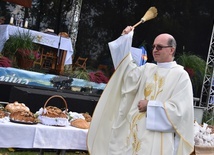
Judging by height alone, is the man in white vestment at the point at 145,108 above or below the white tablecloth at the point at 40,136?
above

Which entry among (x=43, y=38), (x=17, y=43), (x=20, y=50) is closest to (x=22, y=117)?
(x=20, y=50)

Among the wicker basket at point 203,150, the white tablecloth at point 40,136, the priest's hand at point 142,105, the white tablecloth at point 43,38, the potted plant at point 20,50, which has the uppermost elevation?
the white tablecloth at point 43,38

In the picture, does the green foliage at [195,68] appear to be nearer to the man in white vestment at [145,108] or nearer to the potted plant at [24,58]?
the potted plant at [24,58]

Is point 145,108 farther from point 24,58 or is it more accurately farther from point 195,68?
point 195,68

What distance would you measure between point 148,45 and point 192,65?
363 centimetres

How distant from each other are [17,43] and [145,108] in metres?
5.54

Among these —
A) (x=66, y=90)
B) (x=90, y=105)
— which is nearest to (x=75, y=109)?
(x=90, y=105)

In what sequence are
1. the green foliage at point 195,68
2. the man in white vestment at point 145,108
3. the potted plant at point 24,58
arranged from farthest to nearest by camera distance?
the green foliage at point 195,68
the potted plant at point 24,58
the man in white vestment at point 145,108

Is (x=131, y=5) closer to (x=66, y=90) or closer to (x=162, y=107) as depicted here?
(x=66, y=90)

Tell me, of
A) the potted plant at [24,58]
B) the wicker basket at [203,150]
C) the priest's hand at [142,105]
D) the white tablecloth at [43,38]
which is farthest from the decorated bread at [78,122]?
A: the white tablecloth at [43,38]

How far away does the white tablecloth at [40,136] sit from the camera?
3.68m

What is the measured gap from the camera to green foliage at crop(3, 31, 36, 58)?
27.7 ft

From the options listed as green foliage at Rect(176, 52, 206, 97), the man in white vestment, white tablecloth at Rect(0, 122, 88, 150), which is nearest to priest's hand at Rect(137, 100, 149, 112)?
the man in white vestment

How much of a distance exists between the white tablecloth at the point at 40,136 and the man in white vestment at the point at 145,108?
0.76 feet
